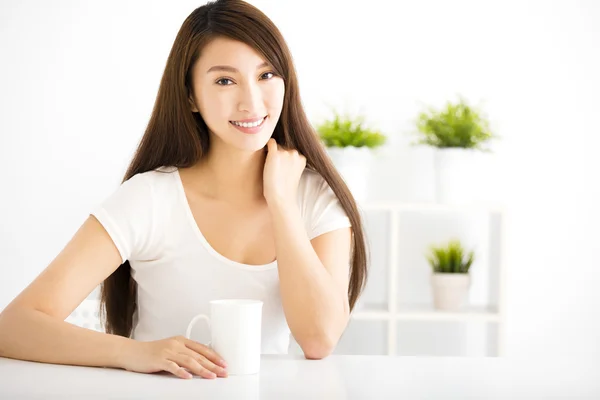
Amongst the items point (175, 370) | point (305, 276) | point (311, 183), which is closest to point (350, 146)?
point (311, 183)

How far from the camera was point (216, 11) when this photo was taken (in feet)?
5.92

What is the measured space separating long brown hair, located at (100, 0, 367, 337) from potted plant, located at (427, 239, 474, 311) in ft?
4.64

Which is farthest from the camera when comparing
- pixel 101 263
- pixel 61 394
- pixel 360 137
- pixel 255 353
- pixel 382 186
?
pixel 382 186

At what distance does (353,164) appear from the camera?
3252 millimetres

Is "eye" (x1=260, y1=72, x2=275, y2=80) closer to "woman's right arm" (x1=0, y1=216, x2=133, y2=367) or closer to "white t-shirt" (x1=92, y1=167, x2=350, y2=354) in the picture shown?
"white t-shirt" (x1=92, y1=167, x2=350, y2=354)

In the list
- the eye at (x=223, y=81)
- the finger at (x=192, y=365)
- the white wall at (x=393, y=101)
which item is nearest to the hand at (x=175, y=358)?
the finger at (x=192, y=365)

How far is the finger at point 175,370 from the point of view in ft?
4.06

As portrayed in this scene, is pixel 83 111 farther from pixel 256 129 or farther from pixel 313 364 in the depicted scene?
pixel 313 364

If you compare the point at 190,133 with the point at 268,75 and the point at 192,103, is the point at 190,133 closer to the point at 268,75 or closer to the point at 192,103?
the point at 192,103

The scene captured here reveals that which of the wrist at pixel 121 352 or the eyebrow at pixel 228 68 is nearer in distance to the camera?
the wrist at pixel 121 352

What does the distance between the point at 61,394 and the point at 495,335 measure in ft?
8.43

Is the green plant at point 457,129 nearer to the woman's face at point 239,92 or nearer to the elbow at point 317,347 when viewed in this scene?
the woman's face at point 239,92

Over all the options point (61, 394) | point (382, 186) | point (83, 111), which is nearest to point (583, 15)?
point (382, 186)

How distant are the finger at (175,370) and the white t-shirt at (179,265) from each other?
0.50 meters
